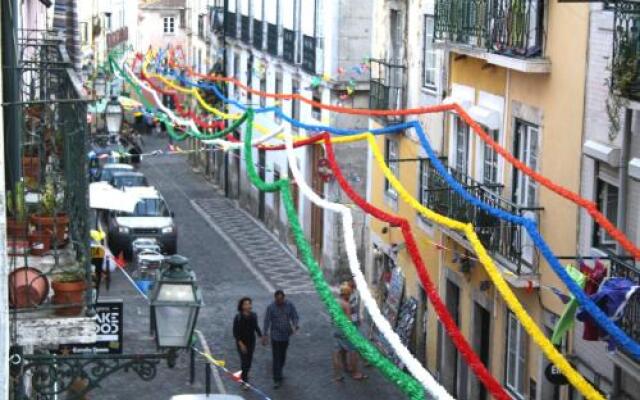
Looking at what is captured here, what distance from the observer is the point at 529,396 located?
2197 cm

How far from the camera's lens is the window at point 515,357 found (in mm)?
22297

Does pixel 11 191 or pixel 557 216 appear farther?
pixel 557 216

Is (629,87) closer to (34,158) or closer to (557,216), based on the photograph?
(557,216)

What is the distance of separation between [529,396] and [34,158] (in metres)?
9.32

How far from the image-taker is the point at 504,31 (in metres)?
22.0

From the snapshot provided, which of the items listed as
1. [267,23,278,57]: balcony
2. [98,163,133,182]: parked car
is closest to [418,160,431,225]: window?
[267,23,278,57]: balcony

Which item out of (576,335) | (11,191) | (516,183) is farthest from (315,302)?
(11,191)

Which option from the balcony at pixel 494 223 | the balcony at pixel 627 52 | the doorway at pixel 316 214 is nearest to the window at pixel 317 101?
the doorway at pixel 316 214

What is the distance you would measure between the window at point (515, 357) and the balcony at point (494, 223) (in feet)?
3.90

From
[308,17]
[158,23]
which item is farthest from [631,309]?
[158,23]

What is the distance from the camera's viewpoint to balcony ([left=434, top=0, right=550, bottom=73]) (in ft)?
70.1

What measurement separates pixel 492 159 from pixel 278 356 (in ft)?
15.1

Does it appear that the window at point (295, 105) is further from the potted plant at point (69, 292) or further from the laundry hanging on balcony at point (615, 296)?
the potted plant at point (69, 292)

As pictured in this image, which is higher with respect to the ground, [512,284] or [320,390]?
[512,284]
